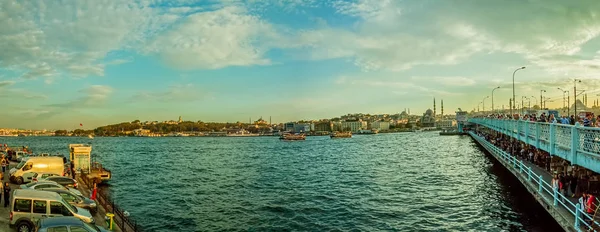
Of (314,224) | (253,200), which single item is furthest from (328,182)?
(314,224)

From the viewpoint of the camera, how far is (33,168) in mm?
32062

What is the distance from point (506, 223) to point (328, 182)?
2215cm

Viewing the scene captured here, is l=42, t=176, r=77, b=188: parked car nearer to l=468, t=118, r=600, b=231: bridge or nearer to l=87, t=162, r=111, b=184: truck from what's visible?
l=87, t=162, r=111, b=184: truck

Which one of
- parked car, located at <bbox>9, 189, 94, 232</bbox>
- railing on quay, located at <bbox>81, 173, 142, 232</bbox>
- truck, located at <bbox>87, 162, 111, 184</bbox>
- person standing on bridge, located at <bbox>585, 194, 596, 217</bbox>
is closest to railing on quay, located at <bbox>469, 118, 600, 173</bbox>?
person standing on bridge, located at <bbox>585, 194, 596, 217</bbox>

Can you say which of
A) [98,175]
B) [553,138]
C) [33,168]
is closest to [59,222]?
[33,168]

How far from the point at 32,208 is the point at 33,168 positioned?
18127 mm

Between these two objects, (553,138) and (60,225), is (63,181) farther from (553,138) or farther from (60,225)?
(553,138)

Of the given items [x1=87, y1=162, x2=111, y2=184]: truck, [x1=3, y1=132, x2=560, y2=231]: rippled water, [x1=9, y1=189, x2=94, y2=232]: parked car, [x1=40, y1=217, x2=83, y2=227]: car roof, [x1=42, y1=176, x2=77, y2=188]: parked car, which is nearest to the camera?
[x1=40, y1=217, x2=83, y2=227]: car roof

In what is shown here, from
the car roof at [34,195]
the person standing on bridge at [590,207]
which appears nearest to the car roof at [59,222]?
the car roof at [34,195]

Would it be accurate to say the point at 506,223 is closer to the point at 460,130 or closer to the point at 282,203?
the point at 282,203

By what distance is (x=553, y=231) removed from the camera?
22234 millimetres

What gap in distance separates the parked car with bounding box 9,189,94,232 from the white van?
16.1 m

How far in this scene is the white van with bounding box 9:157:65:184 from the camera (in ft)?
101

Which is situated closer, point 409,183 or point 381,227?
point 381,227
